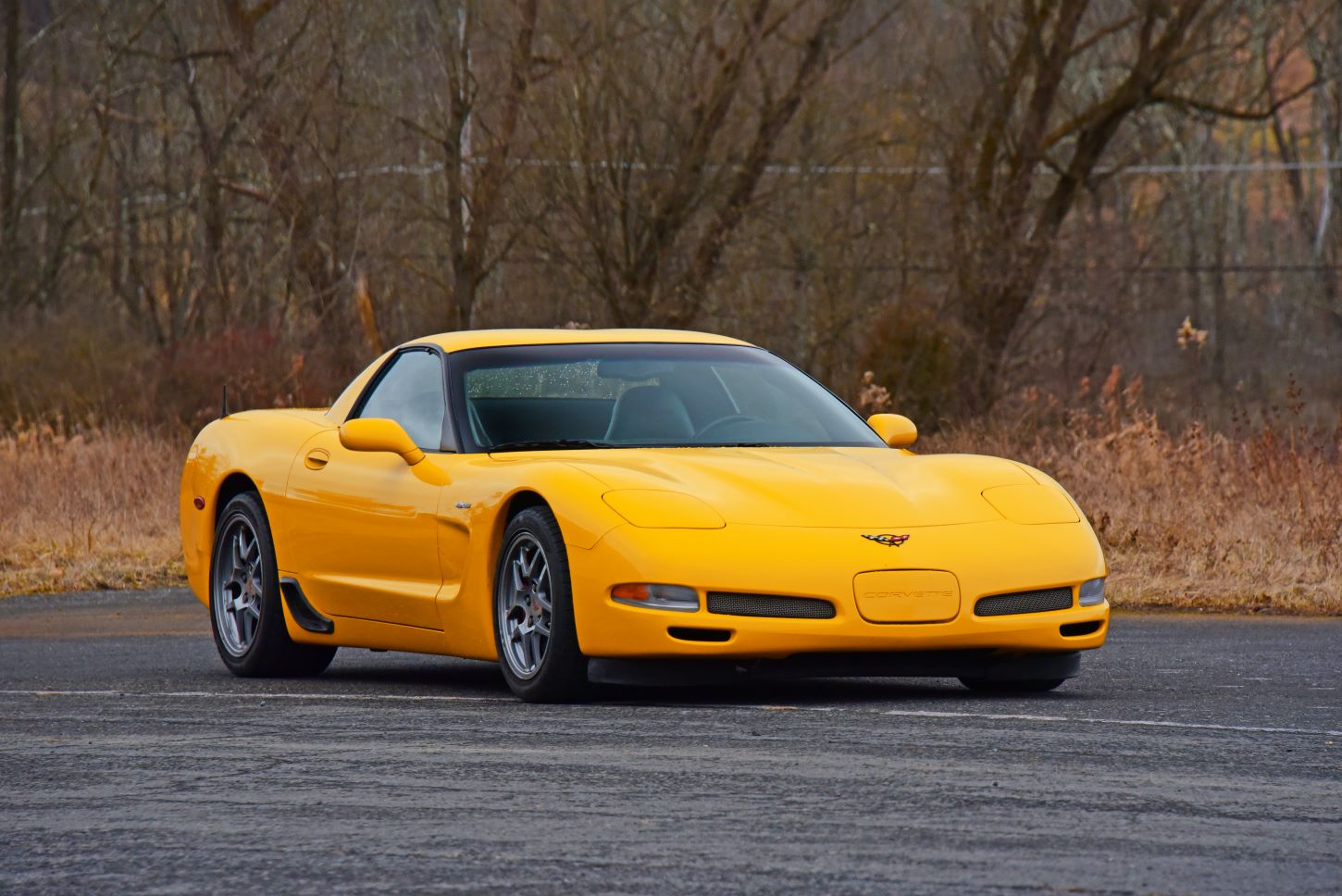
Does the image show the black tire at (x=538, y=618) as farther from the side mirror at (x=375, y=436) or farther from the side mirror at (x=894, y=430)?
the side mirror at (x=894, y=430)

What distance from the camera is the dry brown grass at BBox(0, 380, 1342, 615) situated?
1383 centimetres

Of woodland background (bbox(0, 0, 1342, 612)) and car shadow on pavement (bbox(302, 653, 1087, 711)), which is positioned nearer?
car shadow on pavement (bbox(302, 653, 1087, 711))

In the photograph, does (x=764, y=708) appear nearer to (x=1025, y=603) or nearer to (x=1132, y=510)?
(x=1025, y=603)

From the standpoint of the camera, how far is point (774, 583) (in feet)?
25.7

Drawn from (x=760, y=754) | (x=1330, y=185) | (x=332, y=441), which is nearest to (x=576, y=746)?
(x=760, y=754)

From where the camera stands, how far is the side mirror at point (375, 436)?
903cm

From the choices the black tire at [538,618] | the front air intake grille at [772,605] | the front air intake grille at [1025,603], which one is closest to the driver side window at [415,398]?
the black tire at [538,618]

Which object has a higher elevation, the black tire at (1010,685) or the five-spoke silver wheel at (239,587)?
the five-spoke silver wheel at (239,587)

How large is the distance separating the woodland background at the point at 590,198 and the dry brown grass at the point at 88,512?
232 millimetres

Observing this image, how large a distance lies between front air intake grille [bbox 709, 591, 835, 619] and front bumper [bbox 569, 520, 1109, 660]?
0.8 inches

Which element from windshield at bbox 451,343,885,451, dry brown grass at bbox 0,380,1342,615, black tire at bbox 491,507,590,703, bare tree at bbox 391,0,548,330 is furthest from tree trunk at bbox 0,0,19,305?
black tire at bbox 491,507,590,703

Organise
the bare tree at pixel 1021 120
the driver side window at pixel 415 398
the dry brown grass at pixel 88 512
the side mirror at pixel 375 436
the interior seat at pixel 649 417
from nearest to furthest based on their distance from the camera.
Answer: the side mirror at pixel 375 436
the interior seat at pixel 649 417
the driver side window at pixel 415 398
the dry brown grass at pixel 88 512
the bare tree at pixel 1021 120

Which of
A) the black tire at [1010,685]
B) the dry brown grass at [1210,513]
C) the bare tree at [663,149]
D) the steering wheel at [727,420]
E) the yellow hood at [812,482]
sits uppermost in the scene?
the bare tree at [663,149]

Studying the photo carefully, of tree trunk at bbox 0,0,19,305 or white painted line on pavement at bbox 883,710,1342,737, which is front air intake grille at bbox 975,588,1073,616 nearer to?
white painted line on pavement at bbox 883,710,1342,737
